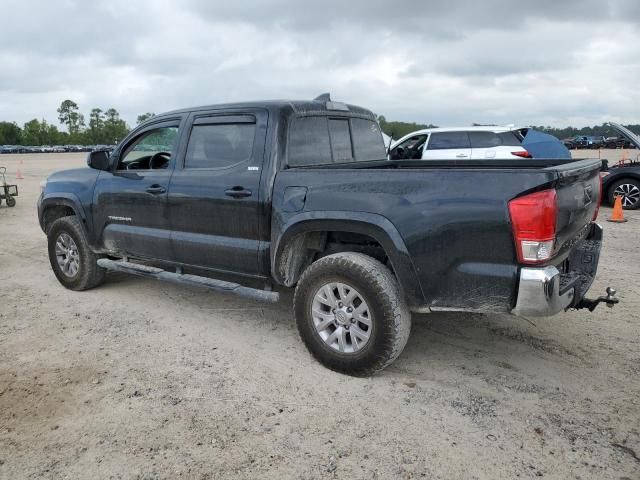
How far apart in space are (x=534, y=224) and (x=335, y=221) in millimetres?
1287

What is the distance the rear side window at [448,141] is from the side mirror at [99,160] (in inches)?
327

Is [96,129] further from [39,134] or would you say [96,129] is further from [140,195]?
[140,195]

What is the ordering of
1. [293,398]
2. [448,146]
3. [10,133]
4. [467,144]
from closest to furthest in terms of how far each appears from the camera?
1. [293,398]
2. [467,144]
3. [448,146]
4. [10,133]

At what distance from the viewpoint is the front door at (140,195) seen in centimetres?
464

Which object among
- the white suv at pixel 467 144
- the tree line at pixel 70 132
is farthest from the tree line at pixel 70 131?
the white suv at pixel 467 144

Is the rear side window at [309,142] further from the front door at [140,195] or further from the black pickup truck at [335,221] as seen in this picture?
the front door at [140,195]

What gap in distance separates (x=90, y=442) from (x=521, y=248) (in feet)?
8.75

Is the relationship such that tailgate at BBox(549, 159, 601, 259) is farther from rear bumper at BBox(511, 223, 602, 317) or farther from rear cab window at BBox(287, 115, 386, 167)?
rear cab window at BBox(287, 115, 386, 167)

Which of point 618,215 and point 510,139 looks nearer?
point 618,215

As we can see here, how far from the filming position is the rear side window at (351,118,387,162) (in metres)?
4.83

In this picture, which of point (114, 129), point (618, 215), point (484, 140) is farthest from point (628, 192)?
point (114, 129)

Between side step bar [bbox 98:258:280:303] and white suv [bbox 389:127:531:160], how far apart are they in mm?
6936

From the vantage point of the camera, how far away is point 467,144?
1146 cm

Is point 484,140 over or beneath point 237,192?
over
